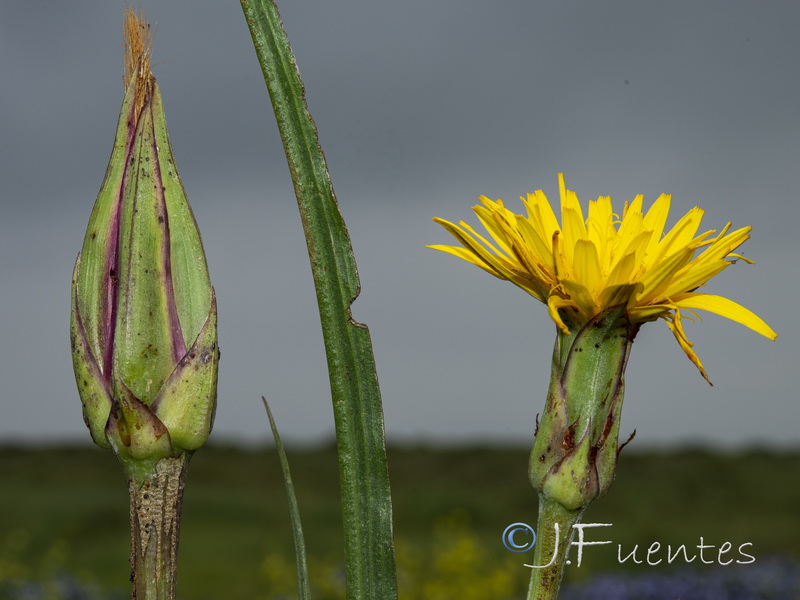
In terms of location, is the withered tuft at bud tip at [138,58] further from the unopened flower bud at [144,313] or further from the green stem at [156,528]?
the green stem at [156,528]

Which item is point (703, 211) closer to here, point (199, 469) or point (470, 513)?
point (470, 513)

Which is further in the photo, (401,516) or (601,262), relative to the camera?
(401,516)

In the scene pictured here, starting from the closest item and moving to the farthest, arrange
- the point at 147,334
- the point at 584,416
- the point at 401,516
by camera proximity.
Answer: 1. the point at 147,334
2. the point at 584,416
3. the point at 401,516

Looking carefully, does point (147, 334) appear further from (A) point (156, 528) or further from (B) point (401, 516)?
(B) point (401, 516)

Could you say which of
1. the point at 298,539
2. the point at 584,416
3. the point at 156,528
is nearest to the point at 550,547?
the point at 584,416

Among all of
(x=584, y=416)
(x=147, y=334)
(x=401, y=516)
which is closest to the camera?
(x=147, y=334)

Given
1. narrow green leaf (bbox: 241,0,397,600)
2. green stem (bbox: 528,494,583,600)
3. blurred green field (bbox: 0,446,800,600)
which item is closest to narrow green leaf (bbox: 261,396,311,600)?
narrow green leaf (bbox: 241,0,397,600)
